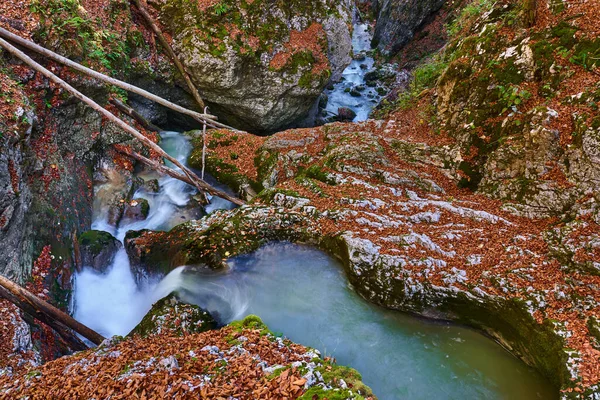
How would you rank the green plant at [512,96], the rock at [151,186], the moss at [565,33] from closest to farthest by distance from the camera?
the moss at [565,33]
the green plant at [512,96]
the rock at [151,186]

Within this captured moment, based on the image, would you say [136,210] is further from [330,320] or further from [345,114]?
[345,114]

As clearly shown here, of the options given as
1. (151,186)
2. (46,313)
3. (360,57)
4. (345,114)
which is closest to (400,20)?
(360,57)

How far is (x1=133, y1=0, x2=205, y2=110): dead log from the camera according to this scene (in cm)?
1387

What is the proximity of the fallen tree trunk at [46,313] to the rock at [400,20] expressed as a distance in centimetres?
2623

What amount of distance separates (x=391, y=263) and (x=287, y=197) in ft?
11.5

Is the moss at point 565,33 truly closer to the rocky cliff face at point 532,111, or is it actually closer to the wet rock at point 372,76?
the rocky cliff face at point 532,111

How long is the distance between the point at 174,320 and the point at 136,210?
583 centimetres

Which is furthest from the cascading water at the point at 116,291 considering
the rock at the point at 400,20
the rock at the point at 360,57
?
the rock at the point at 360,57

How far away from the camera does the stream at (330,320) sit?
5.52 m

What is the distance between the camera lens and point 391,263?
682cm

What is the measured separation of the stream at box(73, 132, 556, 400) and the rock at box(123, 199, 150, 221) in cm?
196

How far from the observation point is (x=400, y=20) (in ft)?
77.6

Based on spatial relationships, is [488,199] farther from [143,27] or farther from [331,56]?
[143,27]

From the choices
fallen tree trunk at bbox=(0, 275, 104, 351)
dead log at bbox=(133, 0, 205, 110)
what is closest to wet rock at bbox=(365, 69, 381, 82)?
dead log at bbox=(133, 0, 205, 110)
